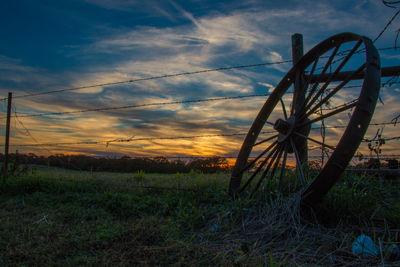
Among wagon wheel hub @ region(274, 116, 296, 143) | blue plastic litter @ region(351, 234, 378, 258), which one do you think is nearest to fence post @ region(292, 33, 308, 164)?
wagon wheel hub @ region(274, 116, 296, 143)

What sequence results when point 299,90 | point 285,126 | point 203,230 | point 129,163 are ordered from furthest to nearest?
point 129,163 → point 299,90 → point 285,126 → point 203,230

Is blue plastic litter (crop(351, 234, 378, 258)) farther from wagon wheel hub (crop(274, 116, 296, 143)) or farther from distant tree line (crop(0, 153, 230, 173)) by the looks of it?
distant tree line (crop(0, 153, 230, 173))

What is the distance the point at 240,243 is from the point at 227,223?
0.56 metres

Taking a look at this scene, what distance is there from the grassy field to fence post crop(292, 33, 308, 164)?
75 centimetres

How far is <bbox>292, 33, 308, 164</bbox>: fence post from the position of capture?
4.24 metres

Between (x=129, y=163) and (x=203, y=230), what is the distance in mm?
6683

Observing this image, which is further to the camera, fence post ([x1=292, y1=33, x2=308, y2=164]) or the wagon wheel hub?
fence post ([x1=292, y1=33, x2=308, y2=164])

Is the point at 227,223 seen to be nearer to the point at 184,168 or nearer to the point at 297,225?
the point at 297,225

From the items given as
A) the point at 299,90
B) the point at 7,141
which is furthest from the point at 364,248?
the point at 7,141

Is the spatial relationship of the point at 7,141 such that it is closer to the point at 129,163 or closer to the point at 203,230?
the point at 129,163

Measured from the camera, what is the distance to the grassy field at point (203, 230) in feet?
8.82

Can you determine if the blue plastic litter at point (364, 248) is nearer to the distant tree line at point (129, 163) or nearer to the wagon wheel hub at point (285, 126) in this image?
the wagon wheel hub at point (285, 126)

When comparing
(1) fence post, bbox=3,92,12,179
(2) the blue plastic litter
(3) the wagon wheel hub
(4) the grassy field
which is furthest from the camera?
(1) fence post, bbox=3,92,12,179

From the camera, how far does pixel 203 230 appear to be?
3543 mm
